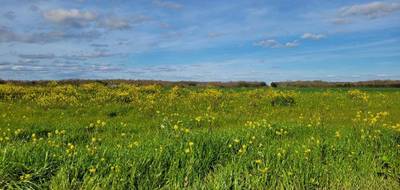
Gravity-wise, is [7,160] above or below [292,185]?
above

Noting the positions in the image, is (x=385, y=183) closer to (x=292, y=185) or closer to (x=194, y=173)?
(x=292, y=185)

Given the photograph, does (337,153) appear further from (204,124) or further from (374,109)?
(374,109)

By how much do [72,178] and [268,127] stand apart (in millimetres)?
5412

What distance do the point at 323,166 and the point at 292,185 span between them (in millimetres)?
935

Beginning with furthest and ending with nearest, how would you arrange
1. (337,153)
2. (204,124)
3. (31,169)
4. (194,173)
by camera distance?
(204,124), (337,153), (194,173), (31,169)

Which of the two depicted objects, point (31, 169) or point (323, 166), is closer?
point (31, 169)

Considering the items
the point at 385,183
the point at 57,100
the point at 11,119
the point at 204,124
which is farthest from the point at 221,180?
the point at 57,100

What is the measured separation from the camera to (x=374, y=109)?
1870cm

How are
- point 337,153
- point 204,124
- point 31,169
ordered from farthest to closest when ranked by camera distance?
point 204,124 < point 337,153 < point 31,169

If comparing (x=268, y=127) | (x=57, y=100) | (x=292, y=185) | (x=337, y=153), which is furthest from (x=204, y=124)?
(x=57, y=100)

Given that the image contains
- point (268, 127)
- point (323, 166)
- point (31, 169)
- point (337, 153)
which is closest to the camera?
point (31, 169)

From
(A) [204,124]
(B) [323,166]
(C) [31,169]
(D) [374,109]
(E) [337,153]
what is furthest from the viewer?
(D) [374,109]

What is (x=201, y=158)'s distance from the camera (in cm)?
718

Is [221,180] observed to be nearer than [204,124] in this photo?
Yes
